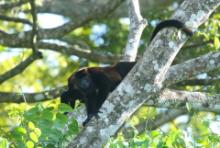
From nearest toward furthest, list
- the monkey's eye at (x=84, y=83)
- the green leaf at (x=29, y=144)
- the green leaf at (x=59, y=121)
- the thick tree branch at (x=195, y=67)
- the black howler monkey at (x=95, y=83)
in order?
the green leaf at (x=29, y=144) → the green leaf at (x=59, y=121) → the thick tree branch at (x=195, y=67) → the black howler monkey at (x=95, y=83) → the monkey's eye at (x=84, y=83)

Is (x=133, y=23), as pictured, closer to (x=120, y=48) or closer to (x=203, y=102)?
(x=203, y=102)

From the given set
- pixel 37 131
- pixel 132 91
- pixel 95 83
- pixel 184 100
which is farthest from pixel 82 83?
pixel 37 131

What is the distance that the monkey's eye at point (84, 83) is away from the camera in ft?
21.2

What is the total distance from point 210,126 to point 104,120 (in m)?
0.77

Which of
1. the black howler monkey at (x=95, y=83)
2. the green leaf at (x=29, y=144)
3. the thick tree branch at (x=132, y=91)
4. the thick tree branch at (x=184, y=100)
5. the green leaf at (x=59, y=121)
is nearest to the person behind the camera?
the green leaf at (x=29, y=144)

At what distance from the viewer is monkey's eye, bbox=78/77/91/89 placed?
21.2 ft

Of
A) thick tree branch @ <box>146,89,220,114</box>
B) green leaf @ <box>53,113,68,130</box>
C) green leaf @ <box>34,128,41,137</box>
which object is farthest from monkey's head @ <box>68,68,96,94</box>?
green leaf @ <box>34,128,41,137</box>

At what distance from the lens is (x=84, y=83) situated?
6504 millimetres

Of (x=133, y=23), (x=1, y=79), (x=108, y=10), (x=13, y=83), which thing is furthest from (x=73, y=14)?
(x=133, y=23)

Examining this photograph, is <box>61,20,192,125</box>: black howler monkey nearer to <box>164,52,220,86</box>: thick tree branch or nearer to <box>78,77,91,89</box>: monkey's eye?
<box>78,77,91,89</box>: monkey's eye

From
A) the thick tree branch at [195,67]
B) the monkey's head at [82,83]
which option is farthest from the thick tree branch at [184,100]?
the monkey's head at [82,83]

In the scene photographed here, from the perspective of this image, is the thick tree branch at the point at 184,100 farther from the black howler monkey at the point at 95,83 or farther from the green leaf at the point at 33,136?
the green leaf at the point at 33,136

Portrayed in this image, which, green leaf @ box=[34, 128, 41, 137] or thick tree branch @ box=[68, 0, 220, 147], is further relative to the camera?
thick tree branch @ box=[68, 0, 220, 147]

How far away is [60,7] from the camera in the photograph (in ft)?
32.9
